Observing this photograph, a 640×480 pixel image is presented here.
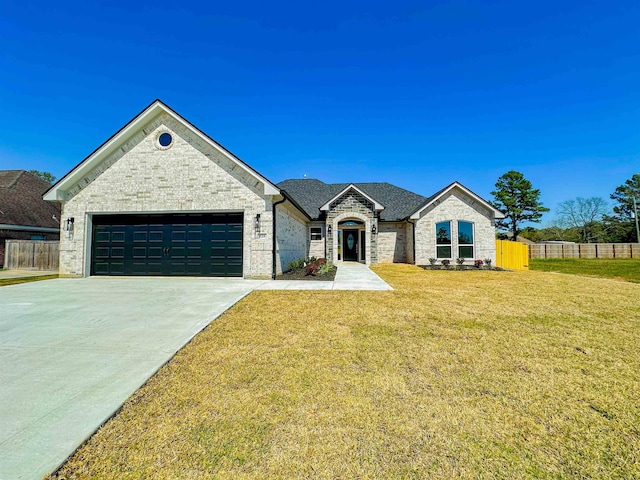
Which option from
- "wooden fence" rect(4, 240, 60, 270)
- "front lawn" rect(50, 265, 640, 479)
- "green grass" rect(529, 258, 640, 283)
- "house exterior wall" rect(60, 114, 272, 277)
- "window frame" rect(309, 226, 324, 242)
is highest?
"house exterior wall" rect(60, 114, 272, 277)

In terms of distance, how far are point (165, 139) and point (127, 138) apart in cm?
159

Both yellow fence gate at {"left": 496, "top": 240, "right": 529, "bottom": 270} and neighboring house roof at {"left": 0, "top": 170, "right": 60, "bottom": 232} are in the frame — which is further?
neighboring house roof at {"left": 0, "top": 170, "right": 60, "bottom": 232}

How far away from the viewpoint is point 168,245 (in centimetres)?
1155

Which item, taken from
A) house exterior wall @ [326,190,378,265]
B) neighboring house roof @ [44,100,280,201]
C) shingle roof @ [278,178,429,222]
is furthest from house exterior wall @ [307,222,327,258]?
neighboring house roof @ [44,100,280,201]

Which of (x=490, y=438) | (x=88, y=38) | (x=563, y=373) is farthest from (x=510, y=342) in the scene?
(x=88, y=38)

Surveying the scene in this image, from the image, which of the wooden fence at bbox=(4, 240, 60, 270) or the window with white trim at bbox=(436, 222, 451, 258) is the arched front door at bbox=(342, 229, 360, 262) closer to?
the window with white trim at bbox=(436, 222, 451, 258)

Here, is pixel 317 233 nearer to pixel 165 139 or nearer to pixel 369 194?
pixel 369 194

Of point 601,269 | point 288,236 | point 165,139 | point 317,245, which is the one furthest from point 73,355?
point 601,269

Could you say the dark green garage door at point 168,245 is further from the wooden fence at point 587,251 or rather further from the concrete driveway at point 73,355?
the wooden fence at point 587,251

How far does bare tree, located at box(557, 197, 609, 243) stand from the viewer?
151ft

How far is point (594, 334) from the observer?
4.76 meters

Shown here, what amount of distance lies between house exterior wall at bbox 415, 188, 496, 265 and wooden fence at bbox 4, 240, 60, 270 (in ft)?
72.1

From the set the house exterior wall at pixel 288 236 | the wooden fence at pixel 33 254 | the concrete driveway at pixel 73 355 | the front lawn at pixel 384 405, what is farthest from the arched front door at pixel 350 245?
the wooden fence at pixel 33 254

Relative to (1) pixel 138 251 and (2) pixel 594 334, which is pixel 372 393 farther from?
(1) pixel 138 251
